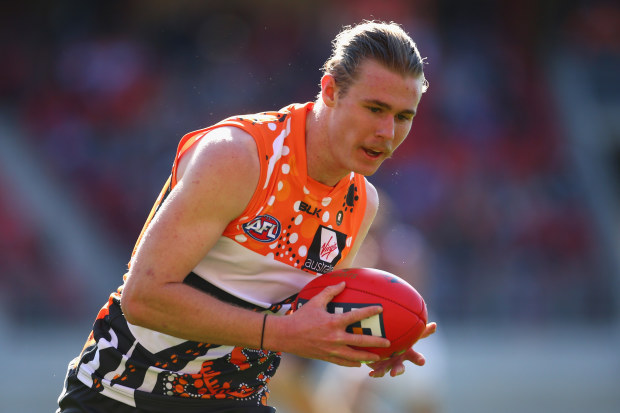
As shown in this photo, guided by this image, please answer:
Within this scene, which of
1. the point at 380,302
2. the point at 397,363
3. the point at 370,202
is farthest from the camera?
the point at 370,202

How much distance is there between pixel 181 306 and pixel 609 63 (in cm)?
1217

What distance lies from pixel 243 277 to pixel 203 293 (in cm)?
34

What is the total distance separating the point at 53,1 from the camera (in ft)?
42.3

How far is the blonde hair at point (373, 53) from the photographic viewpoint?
3.25 metres

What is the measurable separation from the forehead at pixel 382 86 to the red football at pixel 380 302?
2.22 feet

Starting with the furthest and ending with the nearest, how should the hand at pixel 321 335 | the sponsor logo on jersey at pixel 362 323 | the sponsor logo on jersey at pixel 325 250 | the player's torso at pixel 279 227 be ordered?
the sponsor logo on jersey at pixel 325 250, the player's torso at pixel 279 227, the sponsor logo on jersey at pixel 362 323, the hand at pixel 321 335

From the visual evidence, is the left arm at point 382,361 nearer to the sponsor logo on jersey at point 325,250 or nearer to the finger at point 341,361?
the sponsor logo on jersey at point 325,250

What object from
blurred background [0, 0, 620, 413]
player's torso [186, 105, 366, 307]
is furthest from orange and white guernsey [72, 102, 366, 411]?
blurred background [0, 0, 620, 413]

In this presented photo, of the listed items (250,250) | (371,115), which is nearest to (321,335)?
(250,250)

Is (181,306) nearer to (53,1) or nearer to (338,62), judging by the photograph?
(338,62)

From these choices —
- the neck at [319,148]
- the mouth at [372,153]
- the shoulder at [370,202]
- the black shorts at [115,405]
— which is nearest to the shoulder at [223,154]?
the neck at [319,148]

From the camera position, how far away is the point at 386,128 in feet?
10.6

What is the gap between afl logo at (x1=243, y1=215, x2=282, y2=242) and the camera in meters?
3.20

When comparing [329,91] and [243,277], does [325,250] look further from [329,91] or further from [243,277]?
[329,91]
